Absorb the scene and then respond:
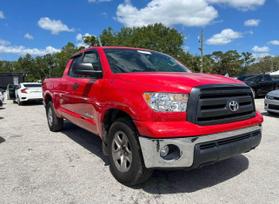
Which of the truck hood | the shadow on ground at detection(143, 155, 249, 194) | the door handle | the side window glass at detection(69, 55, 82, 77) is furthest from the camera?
the side window glass at detection(69, 55, 82, 77)

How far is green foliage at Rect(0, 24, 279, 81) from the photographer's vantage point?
46781 millimetres

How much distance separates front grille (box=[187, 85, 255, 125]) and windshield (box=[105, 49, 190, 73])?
49.1 inches

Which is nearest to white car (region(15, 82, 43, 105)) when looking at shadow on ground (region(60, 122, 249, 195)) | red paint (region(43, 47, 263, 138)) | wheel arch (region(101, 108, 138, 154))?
red paint (region(43, 47, 263, 138))

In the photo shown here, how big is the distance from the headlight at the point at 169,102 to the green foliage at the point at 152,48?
78.3ft

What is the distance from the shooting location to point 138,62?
4340 mm

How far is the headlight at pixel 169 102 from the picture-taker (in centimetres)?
302

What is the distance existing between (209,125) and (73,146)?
333 cm

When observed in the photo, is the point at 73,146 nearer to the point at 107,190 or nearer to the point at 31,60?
the point at 107,190

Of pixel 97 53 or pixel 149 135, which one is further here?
pixel 97 53

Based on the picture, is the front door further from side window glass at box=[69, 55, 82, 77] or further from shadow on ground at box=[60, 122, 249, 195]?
shadow on ground at box=[60, 122, 249, 195]

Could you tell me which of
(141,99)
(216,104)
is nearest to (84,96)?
(141,99)

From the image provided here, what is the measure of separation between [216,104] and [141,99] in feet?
2.92

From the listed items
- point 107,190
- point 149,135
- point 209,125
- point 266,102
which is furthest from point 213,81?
point 266,102

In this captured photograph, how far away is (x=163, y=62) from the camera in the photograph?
471 centimetres
